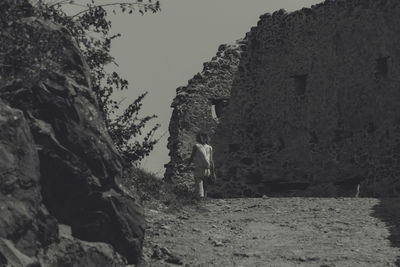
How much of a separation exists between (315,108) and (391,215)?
655 cm

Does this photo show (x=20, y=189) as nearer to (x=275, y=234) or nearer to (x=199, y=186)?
(x=275, y=234)

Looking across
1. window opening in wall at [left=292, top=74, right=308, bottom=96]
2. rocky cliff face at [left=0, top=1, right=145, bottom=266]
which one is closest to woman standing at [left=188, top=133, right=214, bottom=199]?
window opening in wall at [left=292, top=74, right=308, bottom=96]

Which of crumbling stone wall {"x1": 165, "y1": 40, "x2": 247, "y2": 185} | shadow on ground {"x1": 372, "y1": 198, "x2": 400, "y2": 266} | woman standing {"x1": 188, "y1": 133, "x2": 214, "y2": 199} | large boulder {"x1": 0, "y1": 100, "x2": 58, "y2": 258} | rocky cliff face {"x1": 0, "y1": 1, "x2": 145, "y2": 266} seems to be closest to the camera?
large boulder {"x1": 0, "y1": 100, "x2": 58, "y2": 258}

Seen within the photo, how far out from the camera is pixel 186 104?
2028 centimetres

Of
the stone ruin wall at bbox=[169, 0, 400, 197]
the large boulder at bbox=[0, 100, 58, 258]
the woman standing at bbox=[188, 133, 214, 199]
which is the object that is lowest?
the large boulder at bbox=[0, 100, 58, 258]

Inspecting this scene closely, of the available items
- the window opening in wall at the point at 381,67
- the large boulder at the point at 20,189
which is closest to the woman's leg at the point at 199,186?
the window opening in wall at the point at 381,67

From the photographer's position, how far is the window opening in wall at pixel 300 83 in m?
20.2

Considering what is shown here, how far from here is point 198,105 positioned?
2039cm

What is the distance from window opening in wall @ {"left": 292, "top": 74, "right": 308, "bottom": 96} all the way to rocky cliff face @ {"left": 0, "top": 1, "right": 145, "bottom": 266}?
11473 mm

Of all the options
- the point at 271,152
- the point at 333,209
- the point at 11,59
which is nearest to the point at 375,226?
the point at 333,209

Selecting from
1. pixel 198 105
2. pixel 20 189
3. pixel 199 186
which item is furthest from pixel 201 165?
pixel 20 189

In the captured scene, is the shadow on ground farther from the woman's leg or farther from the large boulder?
the large boulder

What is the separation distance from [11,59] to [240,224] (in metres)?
5.70

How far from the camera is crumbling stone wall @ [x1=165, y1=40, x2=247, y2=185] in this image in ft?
65.3
